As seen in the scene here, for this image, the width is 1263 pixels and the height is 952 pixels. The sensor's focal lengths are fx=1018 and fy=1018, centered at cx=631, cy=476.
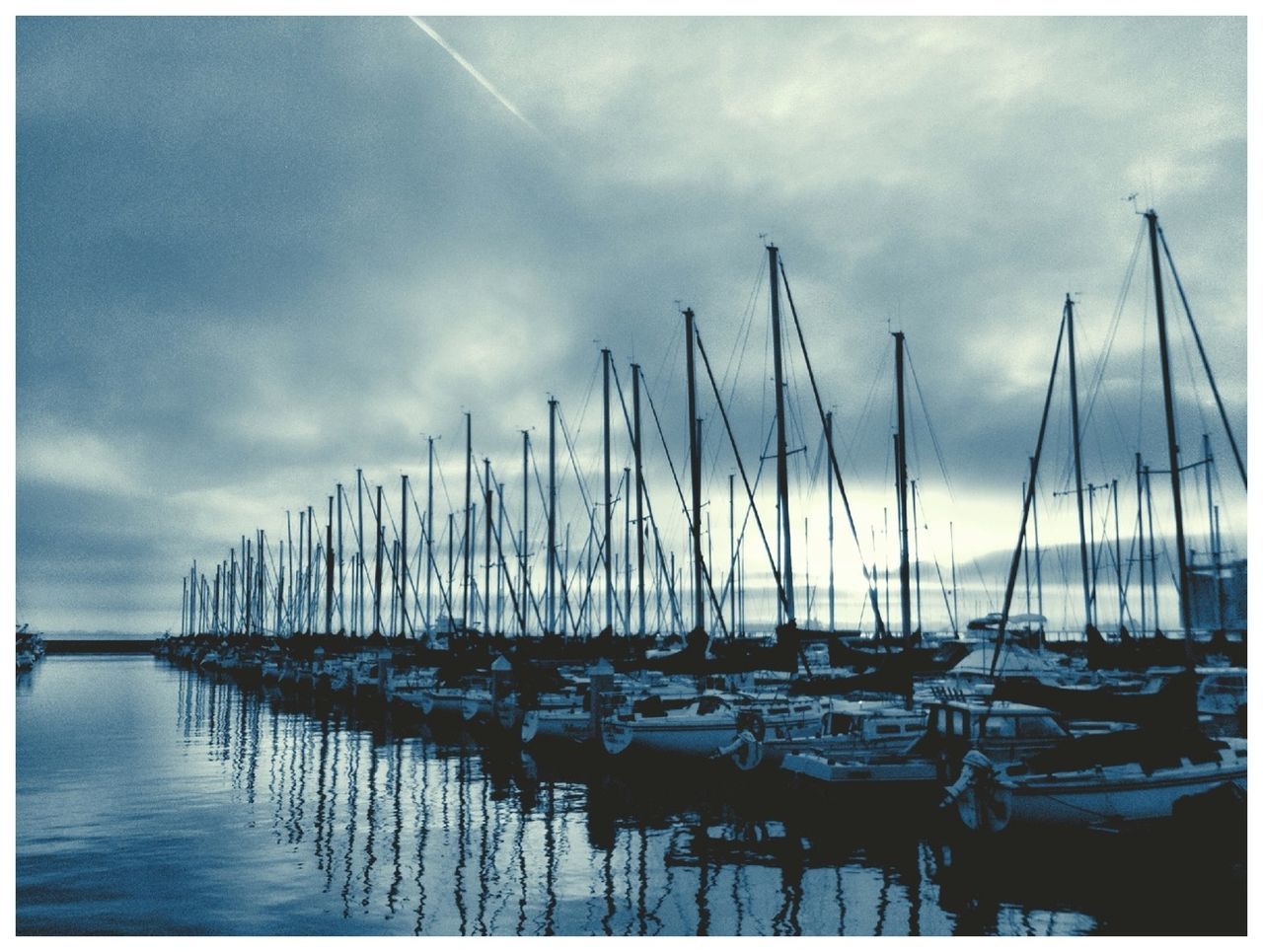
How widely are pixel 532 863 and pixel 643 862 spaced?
1.99 metres

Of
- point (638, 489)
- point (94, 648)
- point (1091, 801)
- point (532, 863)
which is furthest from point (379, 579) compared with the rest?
point (94, 648)

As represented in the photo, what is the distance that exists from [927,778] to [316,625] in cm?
9120

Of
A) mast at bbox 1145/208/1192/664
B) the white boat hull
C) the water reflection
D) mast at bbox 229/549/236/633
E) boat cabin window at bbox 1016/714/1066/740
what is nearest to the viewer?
the water reflection

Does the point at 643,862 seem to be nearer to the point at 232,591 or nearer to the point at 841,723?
the point at 841,723

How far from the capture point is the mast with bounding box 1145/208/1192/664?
65.2 ft

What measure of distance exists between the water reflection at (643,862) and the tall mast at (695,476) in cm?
626

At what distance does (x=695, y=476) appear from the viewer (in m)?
34.9

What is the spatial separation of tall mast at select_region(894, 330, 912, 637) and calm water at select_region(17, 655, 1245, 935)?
7.22 metres

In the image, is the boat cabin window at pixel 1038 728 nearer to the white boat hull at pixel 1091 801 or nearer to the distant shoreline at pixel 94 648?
the white boat hull at pixel 1091 801

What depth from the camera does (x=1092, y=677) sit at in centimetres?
3934

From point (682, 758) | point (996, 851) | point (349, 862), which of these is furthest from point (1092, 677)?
point (349, 862)

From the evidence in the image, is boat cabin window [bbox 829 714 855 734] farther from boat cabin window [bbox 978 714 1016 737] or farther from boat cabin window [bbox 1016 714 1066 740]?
boat cabin window [bbox 1016 714 1066 740]

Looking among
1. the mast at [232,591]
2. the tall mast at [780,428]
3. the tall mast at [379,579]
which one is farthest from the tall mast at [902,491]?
the mast at [232,591]

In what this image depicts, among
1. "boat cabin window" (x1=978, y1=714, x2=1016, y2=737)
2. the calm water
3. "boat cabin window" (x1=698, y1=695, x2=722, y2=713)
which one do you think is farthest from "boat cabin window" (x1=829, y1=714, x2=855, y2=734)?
"boat cabin window" (x1=698, y1=695, x2=722, y2=713)
